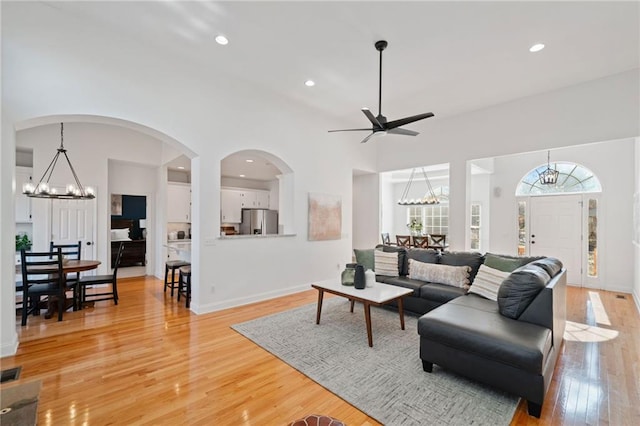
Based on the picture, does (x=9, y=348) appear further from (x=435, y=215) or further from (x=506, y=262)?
(x=435, y=215)

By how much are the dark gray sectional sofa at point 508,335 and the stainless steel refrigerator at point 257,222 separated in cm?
623

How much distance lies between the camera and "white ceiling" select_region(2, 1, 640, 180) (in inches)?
114

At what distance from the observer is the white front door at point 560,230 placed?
599 centimetres

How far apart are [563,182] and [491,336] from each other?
19.6 feet

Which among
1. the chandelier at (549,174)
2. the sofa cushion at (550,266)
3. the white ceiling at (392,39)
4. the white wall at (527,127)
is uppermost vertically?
the white ceiling at (392,39)

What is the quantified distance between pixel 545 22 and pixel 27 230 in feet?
29.4

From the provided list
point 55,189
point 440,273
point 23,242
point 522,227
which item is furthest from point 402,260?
point 23,242

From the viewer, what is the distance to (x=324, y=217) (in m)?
5.77

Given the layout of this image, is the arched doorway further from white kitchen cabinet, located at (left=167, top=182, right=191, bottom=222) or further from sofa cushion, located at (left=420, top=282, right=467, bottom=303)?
white kitchen cabinet, located at (left=167, top=182, right=191, bottom=222)

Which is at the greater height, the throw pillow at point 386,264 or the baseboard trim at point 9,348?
the throw pillow at point 386,264

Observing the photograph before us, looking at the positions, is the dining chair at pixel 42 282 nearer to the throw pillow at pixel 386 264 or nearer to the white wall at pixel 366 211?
the throw pillow at pixel 386 264

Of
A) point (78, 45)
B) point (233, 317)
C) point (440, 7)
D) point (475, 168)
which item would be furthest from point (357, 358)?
point (475, 168)

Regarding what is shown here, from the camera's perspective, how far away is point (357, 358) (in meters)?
2.80

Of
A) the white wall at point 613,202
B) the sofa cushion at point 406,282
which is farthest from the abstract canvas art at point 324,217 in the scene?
the white wall at point 613,202
